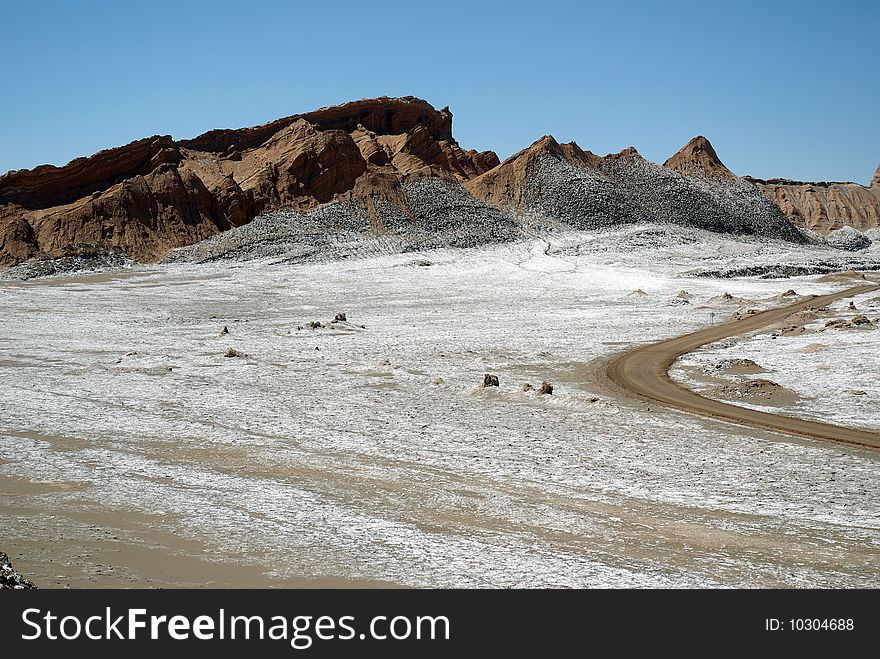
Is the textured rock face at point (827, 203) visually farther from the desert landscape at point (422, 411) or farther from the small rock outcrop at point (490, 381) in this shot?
the small rock outcrop at point (490, 381)

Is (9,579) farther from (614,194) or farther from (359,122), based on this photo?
(359,122)

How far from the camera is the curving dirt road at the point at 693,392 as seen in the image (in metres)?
15.4

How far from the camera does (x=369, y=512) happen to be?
10.4 m

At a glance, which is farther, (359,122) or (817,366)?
(359,122)

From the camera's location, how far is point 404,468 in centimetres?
1284

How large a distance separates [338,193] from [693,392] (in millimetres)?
51543

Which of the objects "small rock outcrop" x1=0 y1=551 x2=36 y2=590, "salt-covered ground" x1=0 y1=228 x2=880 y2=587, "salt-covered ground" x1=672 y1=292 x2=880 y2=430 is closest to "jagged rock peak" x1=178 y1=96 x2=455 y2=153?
"salt-covered ground" x1=0 y1=228 x2=880 y2=587

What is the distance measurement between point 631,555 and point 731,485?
12.7ft

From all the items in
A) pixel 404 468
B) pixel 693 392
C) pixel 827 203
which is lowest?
pixel 404 468

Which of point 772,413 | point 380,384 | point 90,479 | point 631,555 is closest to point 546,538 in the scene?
point 631,555

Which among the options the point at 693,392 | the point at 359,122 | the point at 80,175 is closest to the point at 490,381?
the point at 693,392

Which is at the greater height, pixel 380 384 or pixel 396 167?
pixel 396 167

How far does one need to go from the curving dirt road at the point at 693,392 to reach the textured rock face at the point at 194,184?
1588 inches
